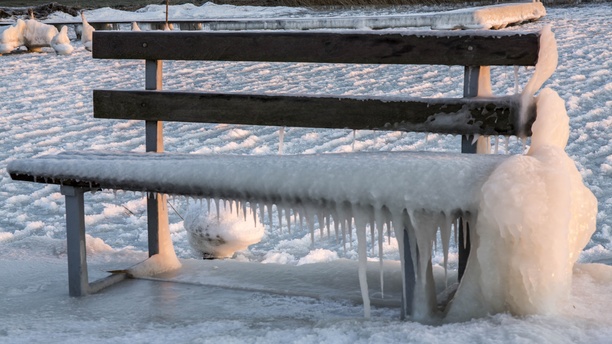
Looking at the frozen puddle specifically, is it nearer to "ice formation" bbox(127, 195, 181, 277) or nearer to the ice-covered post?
"ice formation" bbox(127, 195, 181, 277)

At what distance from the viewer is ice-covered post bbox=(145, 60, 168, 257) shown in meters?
4.18

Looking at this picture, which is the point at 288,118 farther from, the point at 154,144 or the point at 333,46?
the point at 154,144

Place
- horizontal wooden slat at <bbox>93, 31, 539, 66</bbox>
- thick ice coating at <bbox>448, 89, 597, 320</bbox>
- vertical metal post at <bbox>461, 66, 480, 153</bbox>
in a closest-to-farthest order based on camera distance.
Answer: thick ice coating at <bbox>448, 89, 597, 320</bbox>, horizontal wooden slat at <bbox>93, 31, 539, 66</bbox>, vertical metal post at <bbox>461, 66, 480, 153</bbox>

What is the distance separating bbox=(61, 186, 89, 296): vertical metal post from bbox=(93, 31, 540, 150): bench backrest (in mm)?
623

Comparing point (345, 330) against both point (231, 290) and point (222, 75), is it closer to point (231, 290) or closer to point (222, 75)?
point (231, 290)

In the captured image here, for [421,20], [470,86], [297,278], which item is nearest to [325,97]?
[470,86]

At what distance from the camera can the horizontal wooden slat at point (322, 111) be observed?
353 centimetres

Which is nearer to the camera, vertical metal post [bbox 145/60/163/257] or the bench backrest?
the bench backrest

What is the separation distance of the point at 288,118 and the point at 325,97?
21 cm

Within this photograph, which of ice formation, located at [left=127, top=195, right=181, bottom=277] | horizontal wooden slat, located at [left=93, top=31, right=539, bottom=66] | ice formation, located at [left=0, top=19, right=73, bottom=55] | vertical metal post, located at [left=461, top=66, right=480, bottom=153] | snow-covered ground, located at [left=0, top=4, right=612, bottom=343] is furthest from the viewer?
ice formation, located at [left=0, top=19, right=73, bottom=55]

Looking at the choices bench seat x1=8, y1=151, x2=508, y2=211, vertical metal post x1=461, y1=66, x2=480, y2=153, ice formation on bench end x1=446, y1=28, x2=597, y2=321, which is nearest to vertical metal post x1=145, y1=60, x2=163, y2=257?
bench seat x1=8, y1=151, x2=508, y2=211

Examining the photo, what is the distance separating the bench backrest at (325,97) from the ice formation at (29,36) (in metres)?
14.1

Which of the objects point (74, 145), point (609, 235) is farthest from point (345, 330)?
point (74, 145)

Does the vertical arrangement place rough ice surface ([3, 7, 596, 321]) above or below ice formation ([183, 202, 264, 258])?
above
